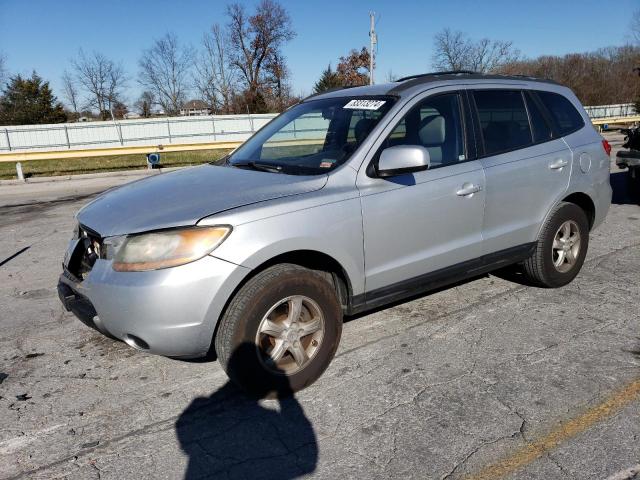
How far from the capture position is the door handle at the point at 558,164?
163 inches

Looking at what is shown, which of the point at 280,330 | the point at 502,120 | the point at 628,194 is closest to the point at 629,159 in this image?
the point at 628,194

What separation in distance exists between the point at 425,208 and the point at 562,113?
6.60 ft

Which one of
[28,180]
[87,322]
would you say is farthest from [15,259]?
[28,180]

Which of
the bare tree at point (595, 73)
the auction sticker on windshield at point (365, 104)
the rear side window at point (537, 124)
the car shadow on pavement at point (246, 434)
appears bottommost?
the car shadow on pavement at point (246, 434)

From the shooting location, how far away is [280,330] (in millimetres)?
2924

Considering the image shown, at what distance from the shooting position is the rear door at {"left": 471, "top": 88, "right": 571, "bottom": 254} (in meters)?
3.81

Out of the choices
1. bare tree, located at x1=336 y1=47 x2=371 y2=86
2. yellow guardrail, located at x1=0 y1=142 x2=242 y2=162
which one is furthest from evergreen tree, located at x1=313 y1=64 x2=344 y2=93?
yellow guardrail, located at x1=0 y1=142 x2=242 y2=162

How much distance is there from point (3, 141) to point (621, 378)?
3116cm

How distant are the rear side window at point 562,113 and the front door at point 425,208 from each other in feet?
3.70

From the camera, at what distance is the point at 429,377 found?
3.16m

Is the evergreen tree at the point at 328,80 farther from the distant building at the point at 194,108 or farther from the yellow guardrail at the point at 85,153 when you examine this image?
the yellow guardrail at the point at 85,153

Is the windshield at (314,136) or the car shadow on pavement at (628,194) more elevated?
the windshield at (314,136)

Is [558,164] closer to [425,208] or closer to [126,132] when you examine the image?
[425,208]

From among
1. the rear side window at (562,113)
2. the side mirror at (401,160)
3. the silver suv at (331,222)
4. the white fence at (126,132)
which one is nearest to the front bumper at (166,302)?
the silver suv at (331,222)
